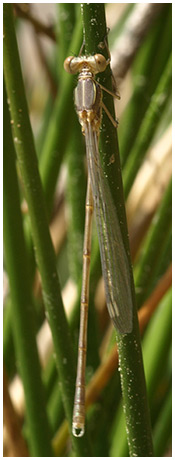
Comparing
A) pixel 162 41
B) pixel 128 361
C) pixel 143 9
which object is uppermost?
pixel 143 9

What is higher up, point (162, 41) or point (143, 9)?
point (143, 9)

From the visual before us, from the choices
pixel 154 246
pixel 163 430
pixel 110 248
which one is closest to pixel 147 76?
pixel 154 246

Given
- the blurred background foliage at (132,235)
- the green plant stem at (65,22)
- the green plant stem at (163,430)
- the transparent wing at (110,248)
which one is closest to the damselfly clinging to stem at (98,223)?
the transparent wing at (110,248)

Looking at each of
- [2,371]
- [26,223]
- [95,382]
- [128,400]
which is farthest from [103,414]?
[128,400]

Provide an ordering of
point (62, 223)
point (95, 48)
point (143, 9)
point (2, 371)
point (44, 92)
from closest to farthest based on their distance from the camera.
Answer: point (95, 48) < point (2, 371) < point (143, 9) < point (62, 223) < point (44, 92)

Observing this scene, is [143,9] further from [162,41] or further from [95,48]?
[95,48]

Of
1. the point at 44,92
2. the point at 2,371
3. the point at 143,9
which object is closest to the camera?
the point at 2,371
